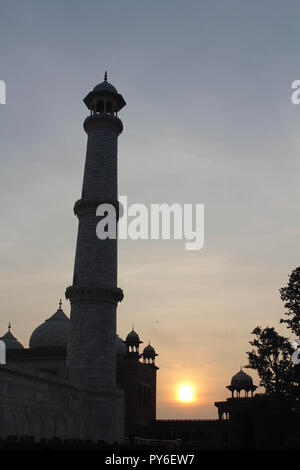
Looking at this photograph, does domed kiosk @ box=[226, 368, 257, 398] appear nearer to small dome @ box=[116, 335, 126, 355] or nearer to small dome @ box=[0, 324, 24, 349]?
small dome @ box=[116, 335, 126, 355]

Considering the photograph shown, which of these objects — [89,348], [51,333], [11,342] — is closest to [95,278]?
[89,348]

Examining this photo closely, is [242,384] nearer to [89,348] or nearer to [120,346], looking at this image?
[120,346]

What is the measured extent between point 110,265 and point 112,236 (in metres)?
2.19

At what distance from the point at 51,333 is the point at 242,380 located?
22754 millimetres

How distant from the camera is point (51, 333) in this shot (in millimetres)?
62125

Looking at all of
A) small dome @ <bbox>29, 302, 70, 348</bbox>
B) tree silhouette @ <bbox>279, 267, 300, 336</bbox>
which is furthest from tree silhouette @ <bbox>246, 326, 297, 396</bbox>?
small dome @ <bbox>29, 302, 70, 348</bbox>

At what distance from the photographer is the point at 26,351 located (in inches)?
2415

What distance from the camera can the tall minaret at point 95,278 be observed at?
42.9 meters

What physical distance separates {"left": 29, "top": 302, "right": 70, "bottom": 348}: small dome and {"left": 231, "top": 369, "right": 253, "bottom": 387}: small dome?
20656 millimetres

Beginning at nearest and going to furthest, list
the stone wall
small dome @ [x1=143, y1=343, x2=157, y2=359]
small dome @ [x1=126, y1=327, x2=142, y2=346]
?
the stone wall < small dome @ [x1=126, y1=327, x2=142, y2=346] < small dome @ [x1=143, y1=343, x2=157, y2=359]

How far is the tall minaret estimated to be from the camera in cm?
4291
